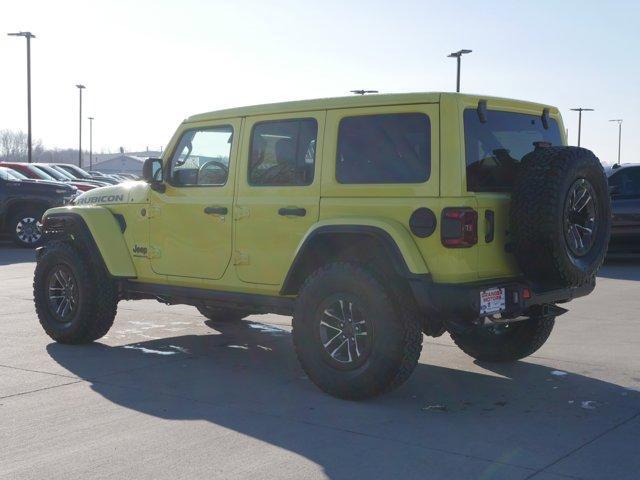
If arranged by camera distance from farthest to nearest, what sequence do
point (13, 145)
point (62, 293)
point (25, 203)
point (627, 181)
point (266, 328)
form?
point (13, 145), point (25, 203), point (627, 181), point (266, 328), point (62, 293)

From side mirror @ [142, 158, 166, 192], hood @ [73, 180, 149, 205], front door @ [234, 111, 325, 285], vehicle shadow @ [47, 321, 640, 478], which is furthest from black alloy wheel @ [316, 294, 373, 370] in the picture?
hood @ [73, 180, 149, 205]

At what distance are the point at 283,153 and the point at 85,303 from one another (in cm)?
235

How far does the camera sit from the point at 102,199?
25.5 ft

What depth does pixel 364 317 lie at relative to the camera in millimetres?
5746

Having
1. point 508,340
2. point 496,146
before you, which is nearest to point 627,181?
point 508,340

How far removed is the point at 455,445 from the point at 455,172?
65.7 inches

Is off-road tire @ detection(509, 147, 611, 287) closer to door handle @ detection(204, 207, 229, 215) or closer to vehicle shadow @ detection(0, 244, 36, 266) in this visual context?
door handle @ detection(204, 207, 229, 215)

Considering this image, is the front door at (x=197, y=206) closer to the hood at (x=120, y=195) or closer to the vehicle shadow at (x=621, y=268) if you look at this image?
the hood at (x=120, y=195)

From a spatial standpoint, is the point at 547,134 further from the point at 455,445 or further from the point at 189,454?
the point at 189,454

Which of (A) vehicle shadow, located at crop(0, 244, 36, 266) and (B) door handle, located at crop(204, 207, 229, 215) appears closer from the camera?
(B) door handle, located at crop(204, 207, 229, 215)

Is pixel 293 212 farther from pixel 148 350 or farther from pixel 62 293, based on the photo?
pixel 62 293

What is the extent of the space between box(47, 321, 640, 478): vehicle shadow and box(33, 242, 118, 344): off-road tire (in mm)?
204

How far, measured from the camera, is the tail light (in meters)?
5.36

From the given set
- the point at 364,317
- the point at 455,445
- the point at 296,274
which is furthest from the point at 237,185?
the point at 455,445
